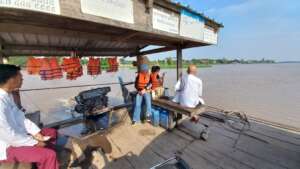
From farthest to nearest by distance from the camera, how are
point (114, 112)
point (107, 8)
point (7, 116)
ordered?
point (114, 112) → point (107, 8) → point (7, 116)

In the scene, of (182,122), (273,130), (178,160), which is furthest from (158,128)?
(273,130)

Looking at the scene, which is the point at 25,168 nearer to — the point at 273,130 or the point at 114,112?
the point at 114,112

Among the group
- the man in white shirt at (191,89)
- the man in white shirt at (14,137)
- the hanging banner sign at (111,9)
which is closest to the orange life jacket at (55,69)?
the man in white shirt at (14,137)

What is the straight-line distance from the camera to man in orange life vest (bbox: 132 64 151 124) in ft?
11.0

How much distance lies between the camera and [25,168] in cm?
139

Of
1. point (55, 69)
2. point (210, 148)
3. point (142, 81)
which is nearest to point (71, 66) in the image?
point (55, 69)

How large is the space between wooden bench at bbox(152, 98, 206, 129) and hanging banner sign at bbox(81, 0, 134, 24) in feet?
5.62

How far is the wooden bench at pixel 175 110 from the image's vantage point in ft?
9.00

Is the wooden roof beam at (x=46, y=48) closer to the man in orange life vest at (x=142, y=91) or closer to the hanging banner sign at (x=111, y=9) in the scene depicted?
the man in orange life vest at (x=142, y=91)

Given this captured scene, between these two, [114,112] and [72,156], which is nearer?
[72,156]

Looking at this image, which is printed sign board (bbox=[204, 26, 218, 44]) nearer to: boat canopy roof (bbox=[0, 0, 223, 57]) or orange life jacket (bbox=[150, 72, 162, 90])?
boat canopy roof (bbox=[0, 0, 223, 57])

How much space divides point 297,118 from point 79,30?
747cm

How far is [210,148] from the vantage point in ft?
8.46

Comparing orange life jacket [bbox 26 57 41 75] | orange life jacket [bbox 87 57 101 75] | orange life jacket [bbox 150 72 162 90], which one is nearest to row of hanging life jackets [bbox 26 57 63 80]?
orange life jacket [bbox 26 57 41 75]
